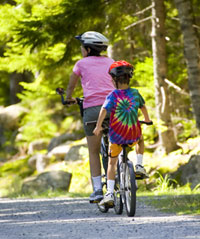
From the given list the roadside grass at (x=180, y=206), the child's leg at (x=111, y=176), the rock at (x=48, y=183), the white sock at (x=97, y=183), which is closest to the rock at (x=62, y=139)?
the rock at (x=48, y=183)

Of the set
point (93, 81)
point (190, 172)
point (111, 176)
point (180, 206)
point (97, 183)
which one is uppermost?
point (93, 81)

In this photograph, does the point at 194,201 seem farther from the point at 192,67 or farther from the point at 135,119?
the point at 192,67

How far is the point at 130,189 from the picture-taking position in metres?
5.50

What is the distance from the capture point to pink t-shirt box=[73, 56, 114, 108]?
6117 mm

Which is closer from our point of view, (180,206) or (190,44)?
(180,206)

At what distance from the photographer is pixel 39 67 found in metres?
13.4

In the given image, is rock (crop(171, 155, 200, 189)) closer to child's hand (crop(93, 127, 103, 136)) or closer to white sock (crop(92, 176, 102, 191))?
white sock (crop(92, 176, 102, 191))

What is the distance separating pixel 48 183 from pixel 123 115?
7.24 metres

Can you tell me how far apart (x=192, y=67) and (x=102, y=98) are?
5.05 m

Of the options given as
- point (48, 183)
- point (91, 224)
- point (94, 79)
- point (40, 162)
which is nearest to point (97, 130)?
point (94, 79)

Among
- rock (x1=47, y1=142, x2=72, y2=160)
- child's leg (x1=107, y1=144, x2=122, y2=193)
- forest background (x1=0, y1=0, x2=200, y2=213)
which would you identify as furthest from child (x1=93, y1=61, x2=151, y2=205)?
rock (x1=47, y1=142, x2=72, y2=160)

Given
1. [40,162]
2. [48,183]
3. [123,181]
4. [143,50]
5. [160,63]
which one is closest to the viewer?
[123,181]

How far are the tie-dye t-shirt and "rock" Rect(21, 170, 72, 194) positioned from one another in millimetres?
6596

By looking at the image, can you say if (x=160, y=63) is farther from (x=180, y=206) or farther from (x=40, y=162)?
(x=40, y=162)
